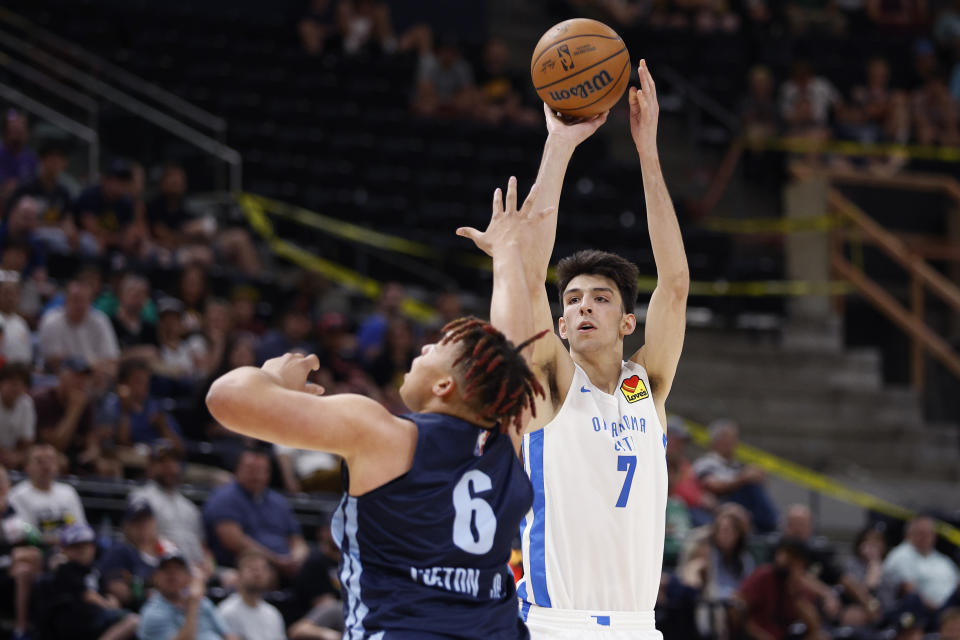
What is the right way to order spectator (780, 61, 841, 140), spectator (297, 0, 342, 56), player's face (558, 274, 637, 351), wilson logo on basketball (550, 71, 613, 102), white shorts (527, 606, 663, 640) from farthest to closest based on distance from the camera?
spectator (780, 61, 841, 140), spectator (297, 0, 342, 56), wilson logo on basketball (550, 71, 613, 102), player's face (558, 274, 637, 351), white shorts (527, 606, 663, 640)

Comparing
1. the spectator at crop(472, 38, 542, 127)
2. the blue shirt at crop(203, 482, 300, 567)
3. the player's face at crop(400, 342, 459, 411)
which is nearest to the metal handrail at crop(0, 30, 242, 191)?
the spectator at crop(472, 38, 542, 127)

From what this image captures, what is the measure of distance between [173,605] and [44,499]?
112 centimetres

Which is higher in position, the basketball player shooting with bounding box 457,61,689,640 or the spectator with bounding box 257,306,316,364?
the spectator with bounding box 257,306,316,364

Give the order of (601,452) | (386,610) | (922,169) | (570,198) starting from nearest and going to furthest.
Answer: (386,610) → (601,452) → (570,198) → (922,169)

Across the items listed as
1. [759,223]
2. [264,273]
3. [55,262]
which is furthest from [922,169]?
[55,262]

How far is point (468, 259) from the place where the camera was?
605 inches

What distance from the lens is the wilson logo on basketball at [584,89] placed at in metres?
5.42

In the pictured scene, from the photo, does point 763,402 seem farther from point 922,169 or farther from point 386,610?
point 386,610

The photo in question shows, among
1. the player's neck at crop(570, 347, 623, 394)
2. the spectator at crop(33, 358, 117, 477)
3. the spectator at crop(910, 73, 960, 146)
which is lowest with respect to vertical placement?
the spectator at crop(33, 358, 117, 477)

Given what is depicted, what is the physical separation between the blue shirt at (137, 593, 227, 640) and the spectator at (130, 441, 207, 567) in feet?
2.88

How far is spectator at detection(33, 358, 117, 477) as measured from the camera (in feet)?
32.2

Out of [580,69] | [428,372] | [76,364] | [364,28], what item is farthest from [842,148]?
[428,372]

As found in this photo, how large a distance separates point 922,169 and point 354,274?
288 inches

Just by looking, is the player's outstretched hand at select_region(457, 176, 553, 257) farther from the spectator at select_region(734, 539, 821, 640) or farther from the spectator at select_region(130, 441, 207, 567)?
the spectator at select_region(734, 539, 821, 640)
